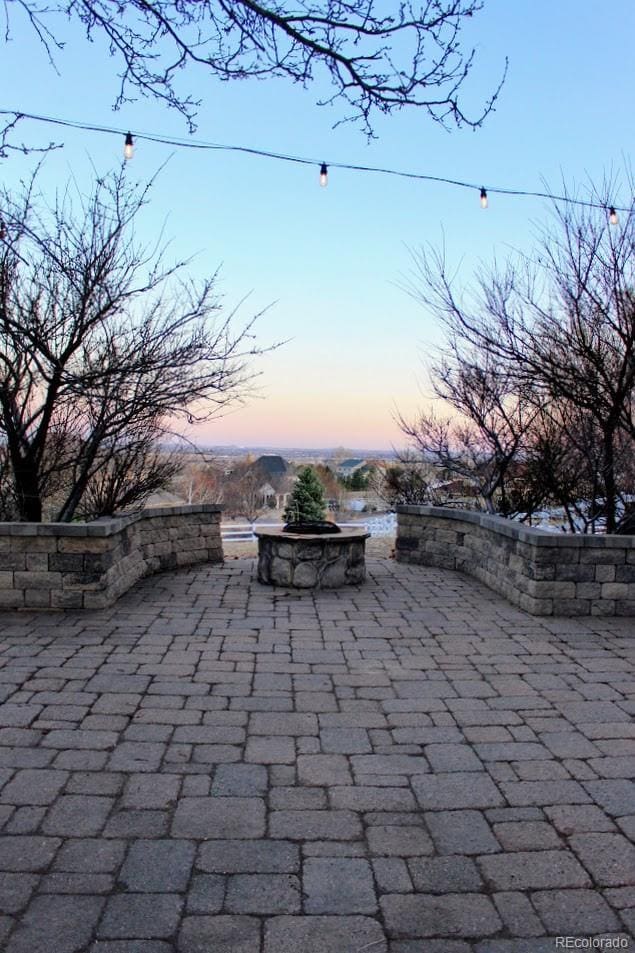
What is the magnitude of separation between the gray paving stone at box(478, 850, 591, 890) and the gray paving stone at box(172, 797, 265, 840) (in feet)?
2.31

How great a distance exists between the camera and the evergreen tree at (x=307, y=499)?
639 inches

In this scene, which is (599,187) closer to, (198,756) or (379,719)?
(379,719)

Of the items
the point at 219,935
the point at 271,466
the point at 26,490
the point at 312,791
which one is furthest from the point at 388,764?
the point at 271,466

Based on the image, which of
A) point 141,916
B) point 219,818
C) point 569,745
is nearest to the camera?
point 141,916

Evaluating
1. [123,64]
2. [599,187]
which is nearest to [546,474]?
[599,187]

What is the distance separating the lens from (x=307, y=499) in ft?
53.9

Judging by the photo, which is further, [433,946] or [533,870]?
[533,870]

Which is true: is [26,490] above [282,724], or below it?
above

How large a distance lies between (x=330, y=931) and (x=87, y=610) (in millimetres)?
3510

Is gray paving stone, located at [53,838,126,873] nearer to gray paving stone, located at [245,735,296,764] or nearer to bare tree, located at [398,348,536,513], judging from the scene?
gray paving stone, located at [245,735,296,764]

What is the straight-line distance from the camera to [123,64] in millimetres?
2607

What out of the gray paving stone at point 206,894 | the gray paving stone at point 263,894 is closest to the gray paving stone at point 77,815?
the gray paving stone at point 206,894

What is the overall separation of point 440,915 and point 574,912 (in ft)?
1.16

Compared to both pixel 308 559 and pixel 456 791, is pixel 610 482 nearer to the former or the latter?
pixel 308 559
